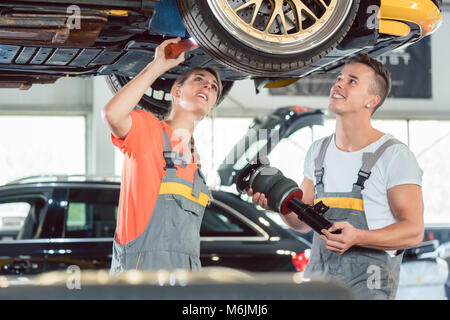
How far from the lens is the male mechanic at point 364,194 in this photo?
195 centimetres

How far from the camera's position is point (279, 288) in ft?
1.55

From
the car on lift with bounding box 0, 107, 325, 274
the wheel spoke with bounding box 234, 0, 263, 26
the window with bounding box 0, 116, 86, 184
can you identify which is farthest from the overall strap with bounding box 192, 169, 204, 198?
the window with bounding box 0, 116, 86, 184

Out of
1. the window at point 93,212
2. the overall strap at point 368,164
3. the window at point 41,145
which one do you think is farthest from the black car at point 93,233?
the window at point 41,145

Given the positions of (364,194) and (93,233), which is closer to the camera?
(364,194)

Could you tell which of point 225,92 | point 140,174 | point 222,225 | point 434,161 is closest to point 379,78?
point 225,92

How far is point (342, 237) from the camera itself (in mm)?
1873

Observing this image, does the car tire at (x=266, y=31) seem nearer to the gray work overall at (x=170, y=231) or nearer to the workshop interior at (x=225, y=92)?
the workshop interior at (x=225, y=92)

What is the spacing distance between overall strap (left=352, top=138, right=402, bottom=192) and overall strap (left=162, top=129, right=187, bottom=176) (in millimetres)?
617

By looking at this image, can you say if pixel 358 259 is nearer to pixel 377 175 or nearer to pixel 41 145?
pixel 377 175

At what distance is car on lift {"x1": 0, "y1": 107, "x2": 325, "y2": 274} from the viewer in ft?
11.4

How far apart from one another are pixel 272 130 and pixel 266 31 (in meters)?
2.90

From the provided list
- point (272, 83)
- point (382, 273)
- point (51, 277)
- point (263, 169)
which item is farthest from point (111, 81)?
point (51, 277)

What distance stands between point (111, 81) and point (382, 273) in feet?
5.37

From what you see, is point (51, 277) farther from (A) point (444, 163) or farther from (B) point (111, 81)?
(A) point (444, 163)
